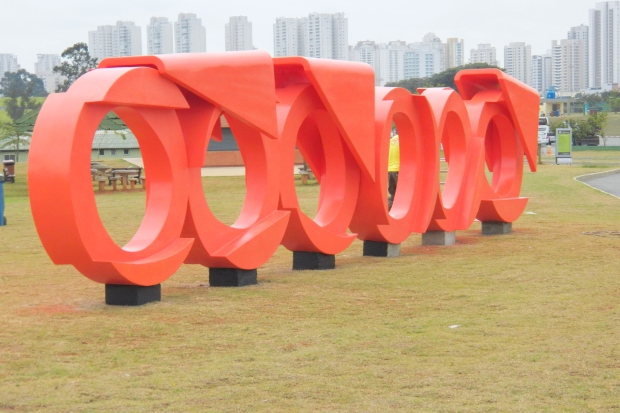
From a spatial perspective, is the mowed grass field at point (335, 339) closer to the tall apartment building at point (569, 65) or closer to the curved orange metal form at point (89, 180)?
the curved orange metal form at point (89, 180)

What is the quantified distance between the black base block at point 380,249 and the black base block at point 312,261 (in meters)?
1.34

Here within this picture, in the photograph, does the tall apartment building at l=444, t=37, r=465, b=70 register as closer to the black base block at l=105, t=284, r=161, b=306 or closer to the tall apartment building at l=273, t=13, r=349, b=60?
the tall apartment building at l=273, t=13, r=349, b=60

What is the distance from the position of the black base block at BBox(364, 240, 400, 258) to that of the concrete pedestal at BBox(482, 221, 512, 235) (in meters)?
3.28

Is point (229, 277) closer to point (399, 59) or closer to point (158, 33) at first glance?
point (158, 33)

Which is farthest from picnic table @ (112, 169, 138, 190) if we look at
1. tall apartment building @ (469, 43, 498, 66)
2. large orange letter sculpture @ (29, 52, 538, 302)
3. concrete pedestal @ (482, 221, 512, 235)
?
tall apartment building @ (469, 43, 498, 66)

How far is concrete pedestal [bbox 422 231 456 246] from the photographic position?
14.8 m

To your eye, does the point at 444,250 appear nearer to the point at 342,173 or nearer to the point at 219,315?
the point at 342,173

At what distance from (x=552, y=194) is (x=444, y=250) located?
11383mm

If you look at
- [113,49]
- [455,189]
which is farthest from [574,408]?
[113,49]

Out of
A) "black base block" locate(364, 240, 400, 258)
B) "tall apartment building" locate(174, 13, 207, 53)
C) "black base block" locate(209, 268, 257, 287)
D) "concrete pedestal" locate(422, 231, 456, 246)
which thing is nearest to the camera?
"black base block" locate(209, 268, 257, 287)

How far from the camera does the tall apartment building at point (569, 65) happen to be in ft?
625

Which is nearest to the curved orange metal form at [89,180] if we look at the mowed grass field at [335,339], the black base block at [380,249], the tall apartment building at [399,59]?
the mowed grass field at [335,339]

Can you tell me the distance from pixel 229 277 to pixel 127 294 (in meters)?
1.63

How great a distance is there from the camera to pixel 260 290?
406 inches
